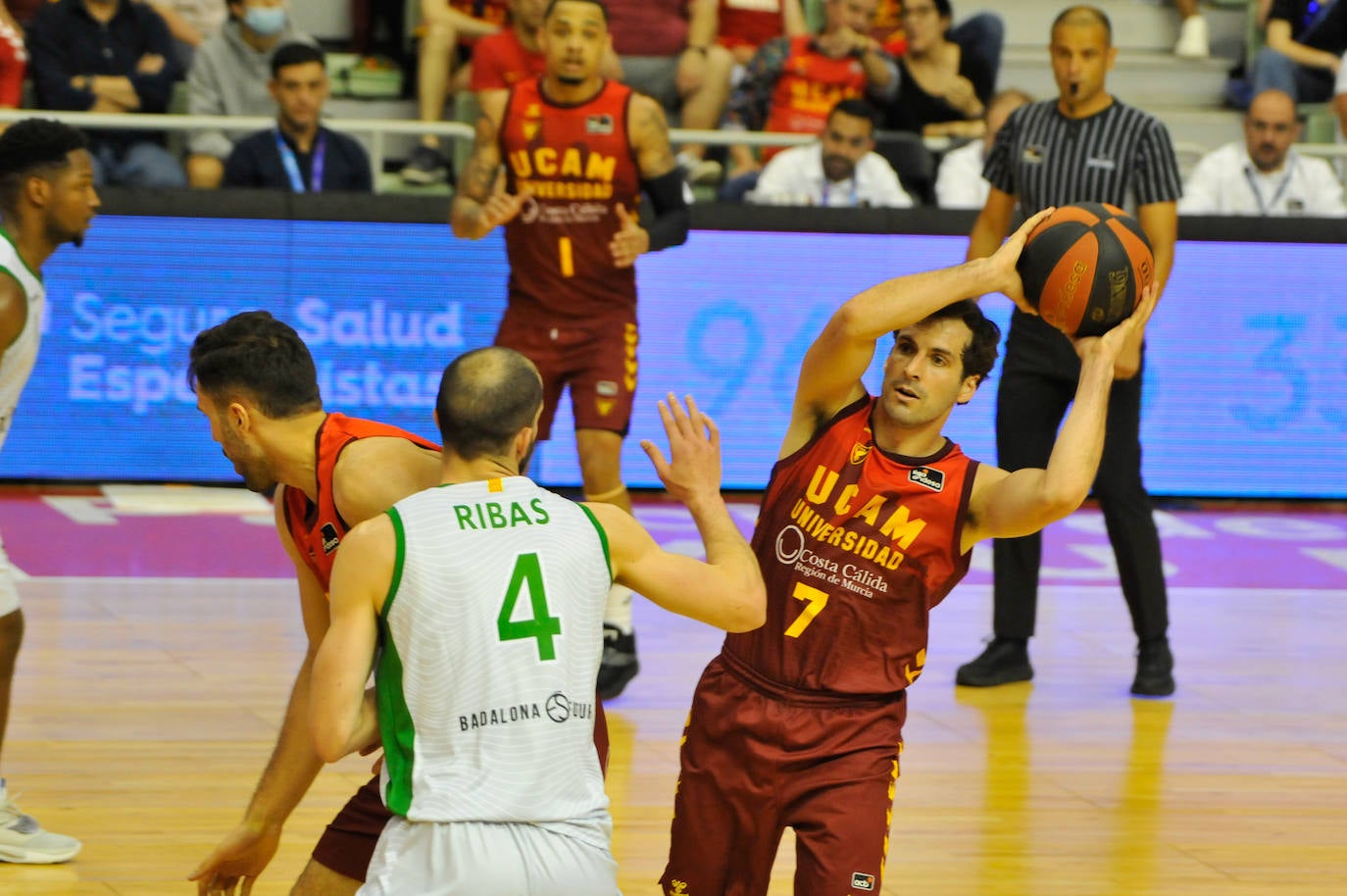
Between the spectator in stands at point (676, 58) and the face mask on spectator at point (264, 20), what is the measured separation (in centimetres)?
191

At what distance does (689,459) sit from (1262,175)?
776 cm

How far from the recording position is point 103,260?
353 inches

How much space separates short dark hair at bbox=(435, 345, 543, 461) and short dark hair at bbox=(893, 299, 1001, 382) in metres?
1.08

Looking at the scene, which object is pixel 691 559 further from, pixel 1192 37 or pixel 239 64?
pixel 1192 37

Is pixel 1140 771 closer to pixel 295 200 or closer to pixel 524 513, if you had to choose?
pixel 524 513

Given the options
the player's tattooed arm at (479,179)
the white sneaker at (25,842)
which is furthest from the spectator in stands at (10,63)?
the white sneaker at (25,842)

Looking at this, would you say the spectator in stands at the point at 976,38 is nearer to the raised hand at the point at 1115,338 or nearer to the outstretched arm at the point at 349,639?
the raised hand at the point at 1115,338

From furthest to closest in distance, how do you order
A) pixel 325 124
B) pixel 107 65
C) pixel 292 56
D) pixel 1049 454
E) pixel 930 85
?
1. pixel 930 85
2. pixel 107 65
3. pixel 325 124
4. pixel 292 56
5. pixel 1049 454

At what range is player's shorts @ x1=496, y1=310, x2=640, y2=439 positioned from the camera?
631 cm

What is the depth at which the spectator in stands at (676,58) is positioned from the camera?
10.9 m

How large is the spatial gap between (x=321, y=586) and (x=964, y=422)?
6362 millimetres

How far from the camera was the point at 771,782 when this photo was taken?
3.70 metres

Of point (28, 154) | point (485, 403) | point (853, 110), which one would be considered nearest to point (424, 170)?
point (853, 110)

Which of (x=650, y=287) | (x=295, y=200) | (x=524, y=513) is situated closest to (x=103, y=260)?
(x=295, y=200)
